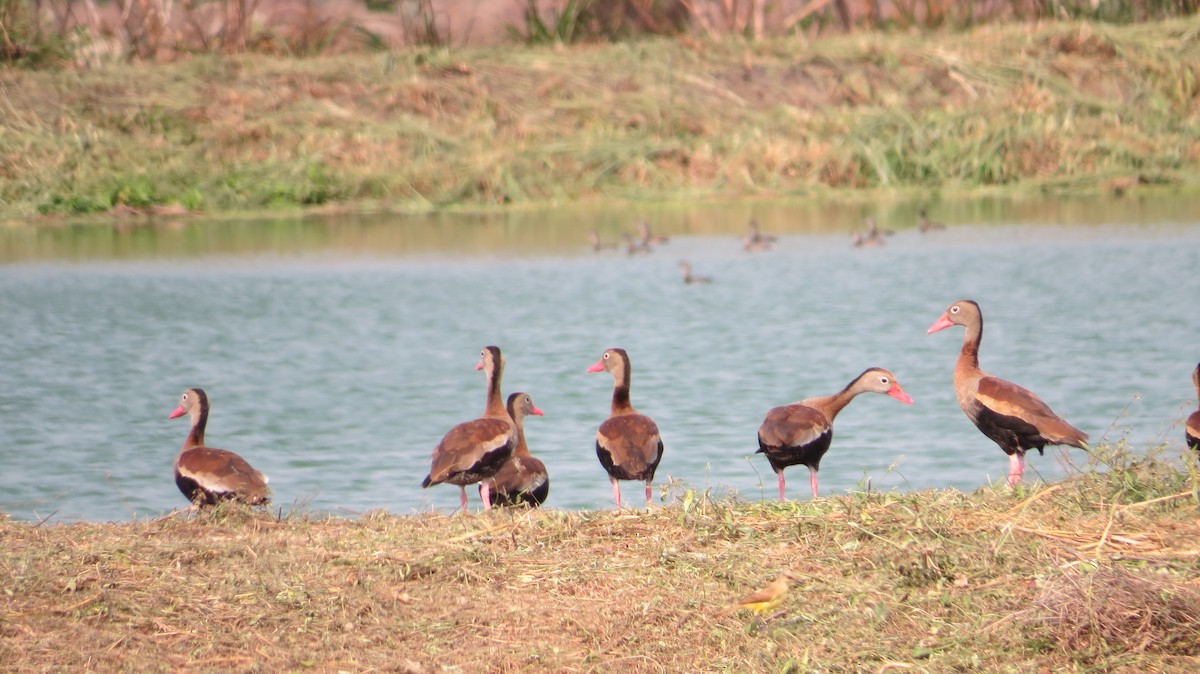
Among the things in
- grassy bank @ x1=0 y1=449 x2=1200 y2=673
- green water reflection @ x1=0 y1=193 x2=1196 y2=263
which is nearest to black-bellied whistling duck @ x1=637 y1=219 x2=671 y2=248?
green water reflection @ x1=0 y1=193 x2=1196 y2=263

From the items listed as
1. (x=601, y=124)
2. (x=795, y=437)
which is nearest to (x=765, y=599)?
(x=795, y=437)

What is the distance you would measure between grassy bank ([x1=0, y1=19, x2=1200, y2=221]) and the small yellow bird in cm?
1617

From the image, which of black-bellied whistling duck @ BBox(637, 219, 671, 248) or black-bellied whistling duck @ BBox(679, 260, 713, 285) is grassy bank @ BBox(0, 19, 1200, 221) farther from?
black-bellied whistling duck @ BBox(679, 260, 713, 285)

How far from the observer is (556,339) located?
44.7ft

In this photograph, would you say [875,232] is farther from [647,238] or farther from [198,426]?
[198,426]

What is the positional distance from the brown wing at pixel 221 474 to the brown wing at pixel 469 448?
2.79ft

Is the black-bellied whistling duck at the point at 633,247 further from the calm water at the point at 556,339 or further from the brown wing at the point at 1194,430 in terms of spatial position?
the brown wing at the point at 1194,430

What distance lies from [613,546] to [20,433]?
617 cm

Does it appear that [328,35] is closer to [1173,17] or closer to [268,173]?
[268,173]

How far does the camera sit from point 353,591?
5406 mm

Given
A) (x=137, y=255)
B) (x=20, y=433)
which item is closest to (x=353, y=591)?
(x=20, y=433)

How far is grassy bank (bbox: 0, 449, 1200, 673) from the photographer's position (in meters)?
4.82

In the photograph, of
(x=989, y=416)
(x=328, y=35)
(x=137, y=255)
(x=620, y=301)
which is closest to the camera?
(x=989, y=416)

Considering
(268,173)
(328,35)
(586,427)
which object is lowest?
(586,427)
